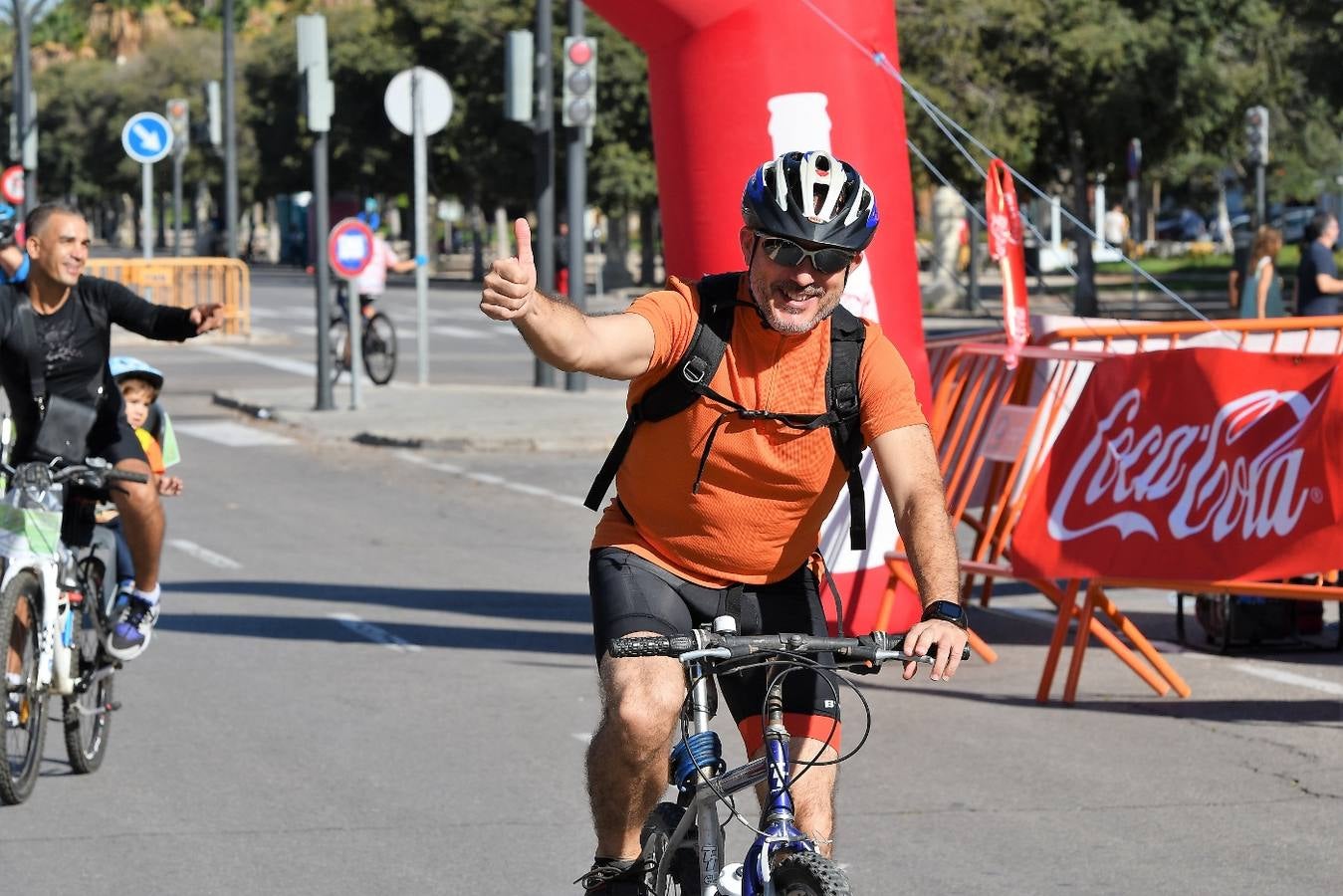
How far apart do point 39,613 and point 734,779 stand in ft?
11.5

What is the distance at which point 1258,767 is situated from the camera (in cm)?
750

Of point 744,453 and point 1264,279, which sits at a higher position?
point 1264,279

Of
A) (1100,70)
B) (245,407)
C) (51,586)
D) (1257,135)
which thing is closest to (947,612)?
(51,586)

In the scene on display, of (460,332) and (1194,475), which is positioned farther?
(460,332)

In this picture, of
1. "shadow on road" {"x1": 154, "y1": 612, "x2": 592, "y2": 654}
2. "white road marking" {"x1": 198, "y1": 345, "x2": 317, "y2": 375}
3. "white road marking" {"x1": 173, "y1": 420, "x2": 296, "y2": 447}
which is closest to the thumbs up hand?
"shadow on road" {"x1": 154, "y1": 612, "x2": 592, "y2": 654}

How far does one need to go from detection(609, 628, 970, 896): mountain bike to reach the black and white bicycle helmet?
0.72 m

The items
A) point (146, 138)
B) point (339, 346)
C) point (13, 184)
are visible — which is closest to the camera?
point (339, 346)

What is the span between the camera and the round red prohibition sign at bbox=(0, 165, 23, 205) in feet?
125

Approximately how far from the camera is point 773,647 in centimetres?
394

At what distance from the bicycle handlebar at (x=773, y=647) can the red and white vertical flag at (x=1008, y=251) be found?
224 inches

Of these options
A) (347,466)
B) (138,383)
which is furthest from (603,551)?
(347,466)

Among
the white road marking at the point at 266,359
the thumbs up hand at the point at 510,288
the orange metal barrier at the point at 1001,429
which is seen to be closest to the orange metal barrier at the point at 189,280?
the white road marking at the point at 266,359

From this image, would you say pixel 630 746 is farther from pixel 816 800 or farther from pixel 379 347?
pixel 379 347

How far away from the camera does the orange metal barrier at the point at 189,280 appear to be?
3347cm
